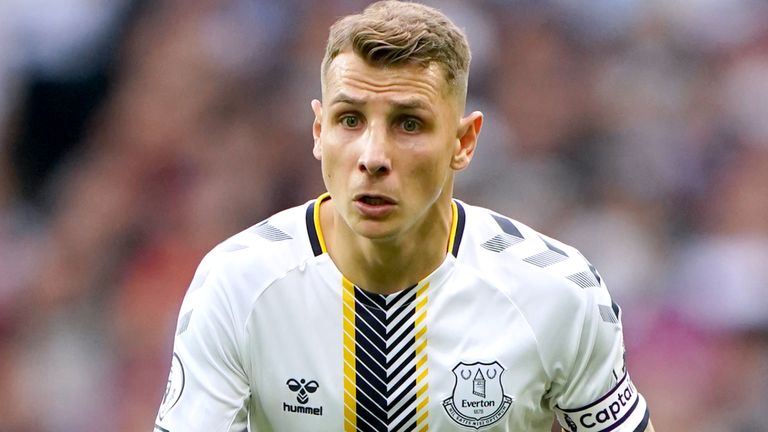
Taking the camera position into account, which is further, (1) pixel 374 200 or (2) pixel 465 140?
(2) pixel 465 140

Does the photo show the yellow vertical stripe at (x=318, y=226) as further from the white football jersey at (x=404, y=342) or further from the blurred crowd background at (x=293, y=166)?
the blurred crowd background at (x=293, y=166)

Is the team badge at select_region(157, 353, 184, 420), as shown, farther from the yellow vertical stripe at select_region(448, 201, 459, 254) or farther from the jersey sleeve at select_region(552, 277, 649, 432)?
the jersey sleeve at select_region(552, 277, 649, 432)

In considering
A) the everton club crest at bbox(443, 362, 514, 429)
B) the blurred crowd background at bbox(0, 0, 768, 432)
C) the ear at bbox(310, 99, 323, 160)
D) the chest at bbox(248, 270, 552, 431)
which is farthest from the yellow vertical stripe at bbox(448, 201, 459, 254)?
the blurred crowd background at bbox(0, 0, 768, 432)

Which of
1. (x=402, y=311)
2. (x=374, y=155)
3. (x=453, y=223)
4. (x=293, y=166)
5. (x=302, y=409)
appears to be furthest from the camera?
(x=293, y=166)

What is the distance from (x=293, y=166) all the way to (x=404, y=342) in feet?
14.7

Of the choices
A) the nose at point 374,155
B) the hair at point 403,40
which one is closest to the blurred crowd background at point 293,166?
the hair at point 403,40

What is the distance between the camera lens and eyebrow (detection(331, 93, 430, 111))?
4.07 metres

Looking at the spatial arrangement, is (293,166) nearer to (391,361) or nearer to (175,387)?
(391,361)

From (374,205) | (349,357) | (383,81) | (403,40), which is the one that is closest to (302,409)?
(349,357)

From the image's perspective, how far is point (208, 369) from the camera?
420 centimetres

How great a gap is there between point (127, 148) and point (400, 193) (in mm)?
4913

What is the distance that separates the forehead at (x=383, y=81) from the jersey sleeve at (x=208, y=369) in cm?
73

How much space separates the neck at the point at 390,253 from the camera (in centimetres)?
438

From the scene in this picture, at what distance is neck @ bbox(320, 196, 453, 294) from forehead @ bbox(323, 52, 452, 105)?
0.44 metres
